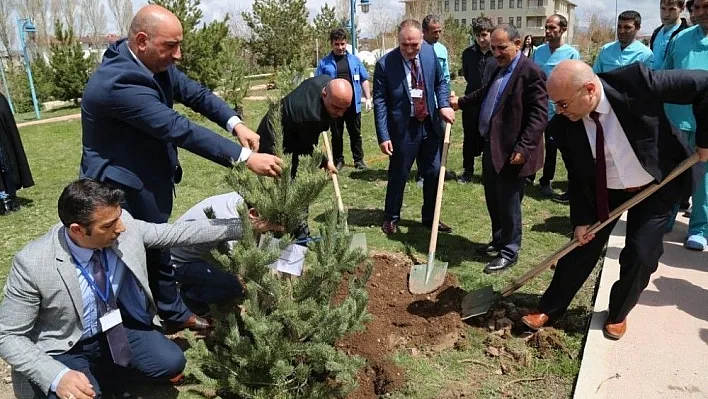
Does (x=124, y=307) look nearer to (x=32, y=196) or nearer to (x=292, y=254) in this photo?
(x=292, y=254)

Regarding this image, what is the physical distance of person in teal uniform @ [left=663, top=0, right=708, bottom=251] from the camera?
4027mm

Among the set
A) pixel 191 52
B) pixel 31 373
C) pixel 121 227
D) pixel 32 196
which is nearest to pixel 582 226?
pixel 121 227

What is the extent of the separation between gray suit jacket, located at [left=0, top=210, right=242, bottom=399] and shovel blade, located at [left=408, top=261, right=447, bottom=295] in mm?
1697

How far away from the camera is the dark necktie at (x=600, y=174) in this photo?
113 inches

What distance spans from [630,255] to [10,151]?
21.9 ft

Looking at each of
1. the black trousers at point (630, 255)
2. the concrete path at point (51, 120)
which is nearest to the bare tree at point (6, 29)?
the concrete path at point (51, 120)

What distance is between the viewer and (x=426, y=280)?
3.95 meters

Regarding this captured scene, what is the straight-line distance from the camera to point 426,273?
398 cm

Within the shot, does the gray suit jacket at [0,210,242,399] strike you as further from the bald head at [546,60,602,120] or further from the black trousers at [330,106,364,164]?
the black trousers at [330,106,364,164]

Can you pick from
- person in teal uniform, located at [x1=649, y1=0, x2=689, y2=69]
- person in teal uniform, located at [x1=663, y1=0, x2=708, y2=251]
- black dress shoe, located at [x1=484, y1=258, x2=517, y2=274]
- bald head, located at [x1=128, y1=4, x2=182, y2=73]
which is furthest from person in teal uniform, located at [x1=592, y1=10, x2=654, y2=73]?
bald head, located at [x1=128, y1=4, x2=182, y2=73]

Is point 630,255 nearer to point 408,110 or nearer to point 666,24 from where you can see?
point 408,110

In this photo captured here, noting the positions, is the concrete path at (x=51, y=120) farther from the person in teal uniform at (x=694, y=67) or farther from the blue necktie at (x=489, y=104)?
the person in teal uniform at (x=694, y=67)

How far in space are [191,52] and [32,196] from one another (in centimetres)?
905

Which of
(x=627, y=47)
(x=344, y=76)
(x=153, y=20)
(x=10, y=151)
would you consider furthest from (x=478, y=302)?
(x=10, y=151)
